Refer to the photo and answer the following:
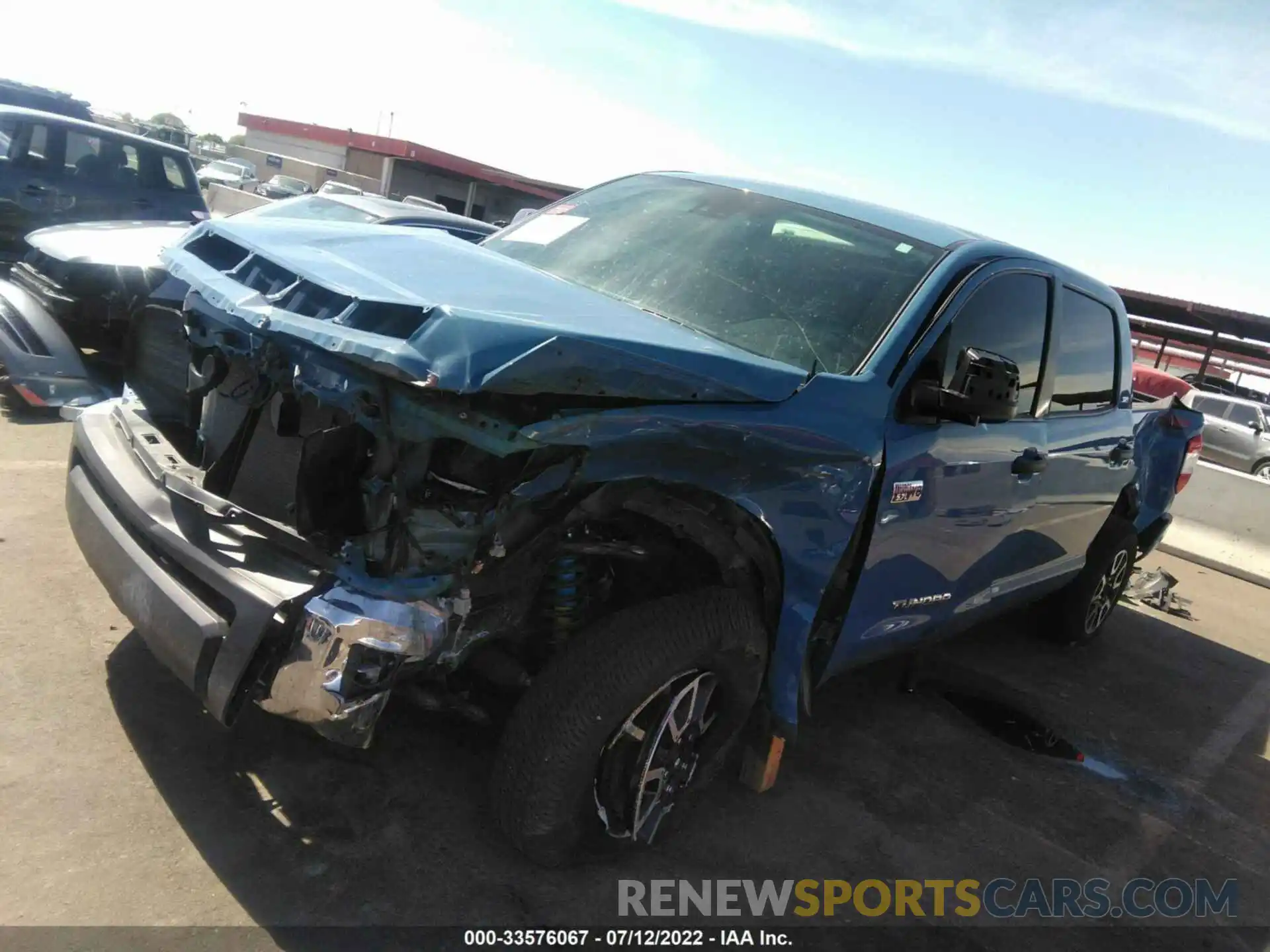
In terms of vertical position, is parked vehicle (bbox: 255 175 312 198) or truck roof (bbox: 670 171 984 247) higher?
truck roof (bbox: 670 171 984 247)

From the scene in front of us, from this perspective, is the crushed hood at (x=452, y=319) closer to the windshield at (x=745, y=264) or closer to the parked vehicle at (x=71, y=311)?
the windshield at (x=745, y=264)

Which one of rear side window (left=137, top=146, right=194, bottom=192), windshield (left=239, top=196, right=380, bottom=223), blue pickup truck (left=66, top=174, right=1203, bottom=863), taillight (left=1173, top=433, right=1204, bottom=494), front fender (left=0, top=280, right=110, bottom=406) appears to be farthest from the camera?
windshield (left=239, top=196, right=380, bottom=223)

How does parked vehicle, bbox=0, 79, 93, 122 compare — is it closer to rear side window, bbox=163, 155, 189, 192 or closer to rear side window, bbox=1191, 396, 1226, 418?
rear side window, bbox=163, 155, 189, 192

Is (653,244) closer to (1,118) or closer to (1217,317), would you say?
(1,118)

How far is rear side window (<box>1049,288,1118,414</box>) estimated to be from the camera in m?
4.12

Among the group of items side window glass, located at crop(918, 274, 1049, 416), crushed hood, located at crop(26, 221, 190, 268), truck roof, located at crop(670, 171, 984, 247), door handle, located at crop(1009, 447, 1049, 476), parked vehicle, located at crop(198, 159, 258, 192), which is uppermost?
truck roof, located at crop(670, 171, 984, 247)

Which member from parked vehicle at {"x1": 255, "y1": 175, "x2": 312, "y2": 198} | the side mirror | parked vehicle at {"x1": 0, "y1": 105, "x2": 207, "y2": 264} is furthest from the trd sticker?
parked vehicle at {"x1": 255, "y1": 175, "x2": 312, "y2": 198}

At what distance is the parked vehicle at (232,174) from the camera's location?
1248 inches

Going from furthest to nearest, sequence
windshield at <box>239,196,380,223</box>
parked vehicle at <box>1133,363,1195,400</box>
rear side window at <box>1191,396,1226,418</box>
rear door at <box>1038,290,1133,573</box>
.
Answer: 1. rear side window at <box>1191,396,1226,418</box>
2. parked vehicle at <box>1133,363,1195,400</box>
3. windshield at <box>239,196,380,223</box>
4. rear door at <box>1038,290,1133,573</box>

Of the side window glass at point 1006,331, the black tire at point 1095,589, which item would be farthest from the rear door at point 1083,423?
the black tire at point 1095,589

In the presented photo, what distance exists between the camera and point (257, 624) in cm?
A: 230

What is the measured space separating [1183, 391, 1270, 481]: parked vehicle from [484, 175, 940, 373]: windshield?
16220mm

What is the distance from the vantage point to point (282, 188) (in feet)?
96.6

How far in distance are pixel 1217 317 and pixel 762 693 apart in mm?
15480
